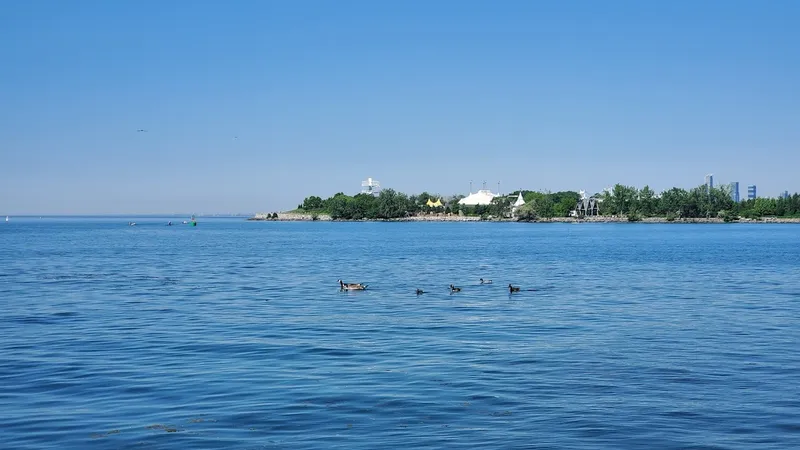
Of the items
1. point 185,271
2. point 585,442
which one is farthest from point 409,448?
point 185,271

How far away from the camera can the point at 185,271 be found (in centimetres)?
5347

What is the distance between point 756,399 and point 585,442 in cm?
501

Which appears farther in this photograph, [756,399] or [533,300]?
[533,300]

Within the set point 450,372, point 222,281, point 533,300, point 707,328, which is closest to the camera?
point 450,372

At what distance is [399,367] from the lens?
1930 cm

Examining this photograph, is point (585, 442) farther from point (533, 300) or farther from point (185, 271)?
point (185, 271)

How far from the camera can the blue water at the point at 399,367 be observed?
13.8m

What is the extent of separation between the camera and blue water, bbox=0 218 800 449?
45.3ft

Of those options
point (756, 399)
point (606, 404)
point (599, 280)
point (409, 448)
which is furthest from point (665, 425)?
point (599, 280)

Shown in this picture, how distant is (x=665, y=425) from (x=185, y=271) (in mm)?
43708

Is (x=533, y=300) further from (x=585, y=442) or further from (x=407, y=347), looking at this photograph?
(x=585, y=442)

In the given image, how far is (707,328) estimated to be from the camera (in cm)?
2600

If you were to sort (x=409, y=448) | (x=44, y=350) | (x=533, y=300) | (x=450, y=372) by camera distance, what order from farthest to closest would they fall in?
(x=533, y=300) < (x=44, y=350) < (x=450, y=372) < (x=409, y=448)

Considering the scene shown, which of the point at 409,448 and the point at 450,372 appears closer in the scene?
the point at 409,448
